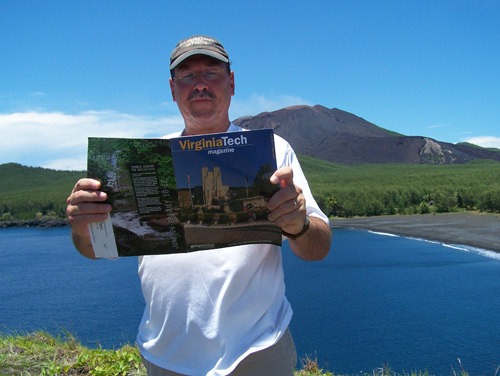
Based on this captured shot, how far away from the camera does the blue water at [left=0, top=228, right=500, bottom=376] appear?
51.5 ft

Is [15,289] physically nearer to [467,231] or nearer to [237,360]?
[237,360]

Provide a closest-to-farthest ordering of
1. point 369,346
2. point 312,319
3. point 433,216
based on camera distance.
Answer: point 369,346
point 312,319
point 433,216

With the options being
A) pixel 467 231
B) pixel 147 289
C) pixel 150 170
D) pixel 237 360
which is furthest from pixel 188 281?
pixel 467 231

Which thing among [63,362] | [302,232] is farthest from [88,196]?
[63,362]

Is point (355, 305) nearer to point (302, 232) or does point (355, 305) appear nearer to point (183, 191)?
point (302, 232)

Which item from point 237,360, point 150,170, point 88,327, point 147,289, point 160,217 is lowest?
point 88,327

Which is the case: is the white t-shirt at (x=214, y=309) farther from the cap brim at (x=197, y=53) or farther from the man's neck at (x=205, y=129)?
the cap brim at (x=197, y=53)

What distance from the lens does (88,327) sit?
58.6 ft

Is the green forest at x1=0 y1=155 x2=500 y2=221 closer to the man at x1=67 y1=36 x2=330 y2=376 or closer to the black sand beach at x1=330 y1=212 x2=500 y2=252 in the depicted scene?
the black sand beach at x1=330 y1=212 x2=500 y2=252

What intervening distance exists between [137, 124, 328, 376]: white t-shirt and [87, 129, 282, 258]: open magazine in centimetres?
9

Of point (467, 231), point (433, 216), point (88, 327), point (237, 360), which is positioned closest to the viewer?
point (237, 360)

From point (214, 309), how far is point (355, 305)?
69.6 ft

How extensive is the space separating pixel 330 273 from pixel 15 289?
20488 mm

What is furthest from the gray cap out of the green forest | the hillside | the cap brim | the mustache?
the hillside
